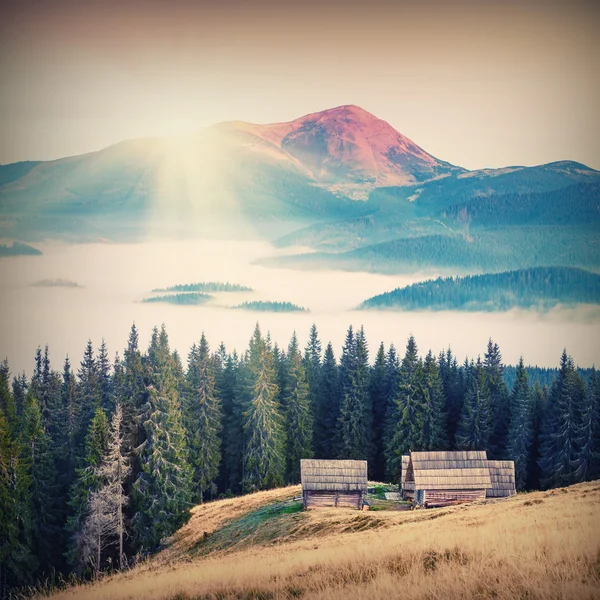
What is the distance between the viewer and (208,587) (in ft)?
59.7

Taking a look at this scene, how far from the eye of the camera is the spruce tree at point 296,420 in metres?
72.1

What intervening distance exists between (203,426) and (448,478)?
1142 inches

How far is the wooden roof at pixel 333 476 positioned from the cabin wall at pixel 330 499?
16.1 inches

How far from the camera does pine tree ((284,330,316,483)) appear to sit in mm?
72125

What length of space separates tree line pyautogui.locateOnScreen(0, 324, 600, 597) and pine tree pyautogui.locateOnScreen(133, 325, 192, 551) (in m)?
0.12

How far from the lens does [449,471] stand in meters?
51.1

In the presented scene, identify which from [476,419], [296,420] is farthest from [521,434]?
[296,420]

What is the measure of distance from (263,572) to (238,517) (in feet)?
112

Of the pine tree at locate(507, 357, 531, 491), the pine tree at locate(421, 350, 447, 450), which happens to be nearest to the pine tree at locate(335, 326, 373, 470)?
the pine tree at locate(421, 350, 447, 450)

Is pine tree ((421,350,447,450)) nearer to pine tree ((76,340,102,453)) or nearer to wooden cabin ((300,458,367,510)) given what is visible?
wooden cabin ((300,458,367,510))

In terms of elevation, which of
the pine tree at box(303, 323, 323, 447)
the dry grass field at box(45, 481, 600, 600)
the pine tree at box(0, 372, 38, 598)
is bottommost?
the pine tree at box(0, 372, 38, 598)

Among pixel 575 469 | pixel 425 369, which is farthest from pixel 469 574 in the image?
pixel 425 369

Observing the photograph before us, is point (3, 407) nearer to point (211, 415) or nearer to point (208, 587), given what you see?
point (211, 415)

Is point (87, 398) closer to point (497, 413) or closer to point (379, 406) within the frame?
point (379, 406)
